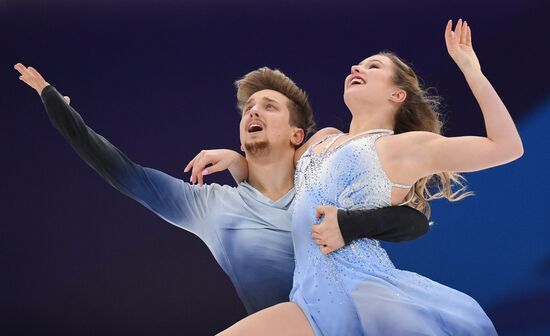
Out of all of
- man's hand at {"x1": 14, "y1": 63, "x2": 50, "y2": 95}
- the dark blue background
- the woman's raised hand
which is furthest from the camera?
the dark blue background

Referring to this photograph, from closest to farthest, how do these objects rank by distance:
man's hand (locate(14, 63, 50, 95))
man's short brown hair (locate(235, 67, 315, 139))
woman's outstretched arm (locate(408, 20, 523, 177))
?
1. woman's outstretched arm (locate(408, 20, 523, 177))
2. man's hand (locate(14, 63, 50, 95))
3. man's short brown hair (locate(235, 67, 315, 139))

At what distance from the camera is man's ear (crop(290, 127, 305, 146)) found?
3518 millimetres

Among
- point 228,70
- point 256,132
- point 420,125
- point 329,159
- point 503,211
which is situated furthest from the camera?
point 228,70

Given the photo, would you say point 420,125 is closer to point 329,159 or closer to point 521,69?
point 329,159

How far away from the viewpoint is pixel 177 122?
188 inches

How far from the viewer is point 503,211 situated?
178 inches

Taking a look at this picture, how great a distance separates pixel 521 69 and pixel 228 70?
5.98 ft

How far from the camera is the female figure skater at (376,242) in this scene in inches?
99.4

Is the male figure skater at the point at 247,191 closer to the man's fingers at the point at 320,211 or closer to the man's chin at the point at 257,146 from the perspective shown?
the man's chin at the point at 257,146

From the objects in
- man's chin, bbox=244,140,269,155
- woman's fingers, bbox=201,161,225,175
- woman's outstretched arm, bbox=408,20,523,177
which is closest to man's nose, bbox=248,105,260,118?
man's chin, bbox=244,140,269,155

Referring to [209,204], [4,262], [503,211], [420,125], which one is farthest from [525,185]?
[4,262]

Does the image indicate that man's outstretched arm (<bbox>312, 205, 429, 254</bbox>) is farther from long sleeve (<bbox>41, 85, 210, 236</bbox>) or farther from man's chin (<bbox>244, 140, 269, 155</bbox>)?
long sleeve (<bbox>41, 85, 210, 236</bbox>)

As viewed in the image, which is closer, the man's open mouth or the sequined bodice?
the sequined bodice

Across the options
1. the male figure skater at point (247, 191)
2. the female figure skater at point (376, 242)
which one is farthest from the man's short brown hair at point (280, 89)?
the female figure skater at point (376, 242)
